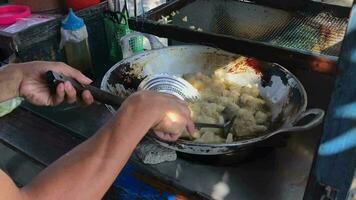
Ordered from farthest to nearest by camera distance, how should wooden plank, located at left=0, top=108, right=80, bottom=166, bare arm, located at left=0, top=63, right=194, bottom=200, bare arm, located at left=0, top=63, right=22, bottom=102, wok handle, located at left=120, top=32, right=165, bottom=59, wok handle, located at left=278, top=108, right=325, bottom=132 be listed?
wok handle, located at left=120, top=32, right=165, bottom=59, wooden plank, located at left=0, top=108, right=80, bottom=166, bare arm, located at left=0, top=63, right=22, bottom=102, wok handle, located at left=278, top=108, right=325, bottom=132, bare arm, located at left=0, top=63, right=194, bottom=200

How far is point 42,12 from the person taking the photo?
2.17 meters

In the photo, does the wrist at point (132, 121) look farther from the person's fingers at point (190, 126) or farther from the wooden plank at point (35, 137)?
the wooden plank at point (35, 137)

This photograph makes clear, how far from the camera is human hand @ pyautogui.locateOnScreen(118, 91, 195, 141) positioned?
0.99m

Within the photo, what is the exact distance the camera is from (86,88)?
47.4 inches

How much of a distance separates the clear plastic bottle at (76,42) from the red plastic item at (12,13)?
0.31 m

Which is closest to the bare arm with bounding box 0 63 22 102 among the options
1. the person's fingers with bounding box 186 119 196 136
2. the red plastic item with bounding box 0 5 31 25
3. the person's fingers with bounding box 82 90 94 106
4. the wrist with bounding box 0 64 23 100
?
the wrist with bounding box 0 64 23 100

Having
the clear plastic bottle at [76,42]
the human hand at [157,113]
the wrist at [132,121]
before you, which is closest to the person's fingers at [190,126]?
the human hand at [157,113]

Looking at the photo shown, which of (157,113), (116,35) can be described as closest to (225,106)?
(157,113)

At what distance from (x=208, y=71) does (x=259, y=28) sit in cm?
37

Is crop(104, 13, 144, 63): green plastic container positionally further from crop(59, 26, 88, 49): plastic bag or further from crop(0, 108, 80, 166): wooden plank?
crop(0, 108, 80, 166): wooden plank

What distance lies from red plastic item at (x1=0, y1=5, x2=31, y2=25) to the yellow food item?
1.04 meters

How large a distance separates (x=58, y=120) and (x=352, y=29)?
1.22 metres

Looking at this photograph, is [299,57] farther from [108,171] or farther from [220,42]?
[108,171]

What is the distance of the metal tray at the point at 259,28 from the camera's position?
52.3 inches
